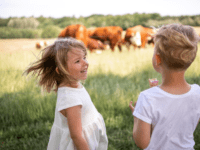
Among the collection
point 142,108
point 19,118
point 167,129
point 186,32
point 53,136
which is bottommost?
point 19,118

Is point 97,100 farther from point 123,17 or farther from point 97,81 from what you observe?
point 123,17

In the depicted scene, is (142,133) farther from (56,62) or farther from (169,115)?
(56,62)

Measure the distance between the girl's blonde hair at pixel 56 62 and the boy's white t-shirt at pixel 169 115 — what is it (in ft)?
1.85

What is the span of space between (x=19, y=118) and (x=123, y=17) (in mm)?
7098

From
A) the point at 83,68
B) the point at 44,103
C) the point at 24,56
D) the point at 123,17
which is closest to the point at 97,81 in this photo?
the point at 44,103

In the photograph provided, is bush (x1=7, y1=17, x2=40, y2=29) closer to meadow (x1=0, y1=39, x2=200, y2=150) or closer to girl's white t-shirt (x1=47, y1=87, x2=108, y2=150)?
meadow (x1=0, y1=39, x2=200, y2=150)

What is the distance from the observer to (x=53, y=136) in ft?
4.23

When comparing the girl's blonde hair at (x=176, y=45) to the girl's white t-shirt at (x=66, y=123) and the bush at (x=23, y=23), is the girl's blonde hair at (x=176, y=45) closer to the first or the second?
the girl's white t-shirt at (x=66, y=123)

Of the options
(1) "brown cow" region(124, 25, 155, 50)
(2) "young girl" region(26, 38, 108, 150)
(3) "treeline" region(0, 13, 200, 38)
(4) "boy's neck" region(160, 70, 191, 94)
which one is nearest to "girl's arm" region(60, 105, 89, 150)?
(2) "young girl" region(26, 38, 108, 150)

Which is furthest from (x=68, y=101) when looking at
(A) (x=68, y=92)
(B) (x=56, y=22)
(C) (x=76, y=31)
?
(C) (x=76, y=31)

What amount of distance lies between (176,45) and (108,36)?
37.0ft

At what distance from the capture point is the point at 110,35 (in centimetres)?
1194

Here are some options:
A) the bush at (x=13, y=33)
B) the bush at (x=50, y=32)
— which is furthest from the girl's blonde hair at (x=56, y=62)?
the bush at (x=50, y=32)

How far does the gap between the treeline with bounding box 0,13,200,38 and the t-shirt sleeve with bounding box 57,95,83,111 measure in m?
1.90
